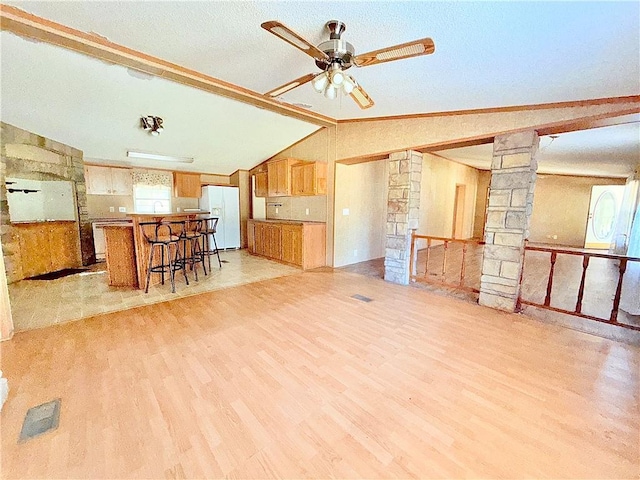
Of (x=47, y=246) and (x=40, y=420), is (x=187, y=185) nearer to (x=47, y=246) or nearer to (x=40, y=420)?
(x=47, y=246)

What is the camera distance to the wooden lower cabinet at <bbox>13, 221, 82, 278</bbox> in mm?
4234

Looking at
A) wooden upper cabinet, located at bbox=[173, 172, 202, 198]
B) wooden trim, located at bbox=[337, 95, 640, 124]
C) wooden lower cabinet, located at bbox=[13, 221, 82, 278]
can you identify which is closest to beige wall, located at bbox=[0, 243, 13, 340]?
wooden lower cabinet, located at bbox=[13, 221, 82, 278]

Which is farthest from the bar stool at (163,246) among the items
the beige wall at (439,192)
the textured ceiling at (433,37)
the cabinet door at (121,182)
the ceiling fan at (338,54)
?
the beige wall at (439,192)

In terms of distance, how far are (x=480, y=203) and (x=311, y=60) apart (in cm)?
929

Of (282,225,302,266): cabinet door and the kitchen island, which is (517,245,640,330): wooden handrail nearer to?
(282,225,302,266): cabinet door

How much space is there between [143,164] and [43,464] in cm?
616

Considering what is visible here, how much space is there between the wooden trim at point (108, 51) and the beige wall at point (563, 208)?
9905 millimetres

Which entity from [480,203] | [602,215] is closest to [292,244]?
[480,203]

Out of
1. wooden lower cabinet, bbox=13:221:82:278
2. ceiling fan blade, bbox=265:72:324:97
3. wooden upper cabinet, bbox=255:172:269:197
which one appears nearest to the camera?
ceiling fan blade, bbox=265:72:324:97

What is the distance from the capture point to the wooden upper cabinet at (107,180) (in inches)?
225

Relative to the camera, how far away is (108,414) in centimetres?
160

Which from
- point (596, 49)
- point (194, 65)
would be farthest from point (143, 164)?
point (596, 49)

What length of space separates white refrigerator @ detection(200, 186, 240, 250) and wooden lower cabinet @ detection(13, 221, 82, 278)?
2571mm

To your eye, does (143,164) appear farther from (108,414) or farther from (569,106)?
(569,106)
